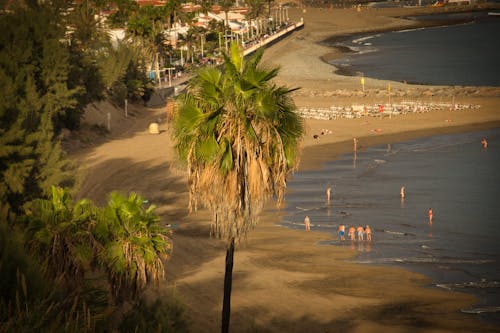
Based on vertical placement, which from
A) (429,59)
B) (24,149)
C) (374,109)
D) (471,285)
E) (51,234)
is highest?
(24,149)

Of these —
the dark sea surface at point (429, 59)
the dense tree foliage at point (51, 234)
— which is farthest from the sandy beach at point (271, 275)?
the dark sea surface at point (429, 59)

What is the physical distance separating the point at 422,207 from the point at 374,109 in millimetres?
39347

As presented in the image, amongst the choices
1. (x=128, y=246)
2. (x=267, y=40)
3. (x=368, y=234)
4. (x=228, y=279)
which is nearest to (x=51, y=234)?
(x=128, y=246)

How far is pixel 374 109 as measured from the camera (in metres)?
85.3

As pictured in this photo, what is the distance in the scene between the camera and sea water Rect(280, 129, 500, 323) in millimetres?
35812

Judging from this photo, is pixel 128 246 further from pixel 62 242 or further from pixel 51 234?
pixel 51 234

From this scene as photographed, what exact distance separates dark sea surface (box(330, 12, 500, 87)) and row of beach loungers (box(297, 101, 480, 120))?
2053cm

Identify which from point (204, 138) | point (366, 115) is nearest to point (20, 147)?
point (204, 138)

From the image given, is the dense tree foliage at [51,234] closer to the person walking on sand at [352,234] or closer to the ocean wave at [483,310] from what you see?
the person walking on sand at [352,234]

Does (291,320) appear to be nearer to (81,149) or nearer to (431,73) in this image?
(81,149)

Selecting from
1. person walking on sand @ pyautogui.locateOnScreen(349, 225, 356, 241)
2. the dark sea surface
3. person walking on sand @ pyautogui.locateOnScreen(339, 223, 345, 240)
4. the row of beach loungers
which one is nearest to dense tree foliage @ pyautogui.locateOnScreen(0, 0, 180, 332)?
person walking on sand @ pyautogui.locateOnScreen(339, 223, 345, 240)

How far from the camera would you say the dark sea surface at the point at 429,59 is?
384ft

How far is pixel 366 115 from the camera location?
83.1 meters

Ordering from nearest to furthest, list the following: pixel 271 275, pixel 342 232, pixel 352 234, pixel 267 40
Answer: pixel 271 275 < pixel 352 234 < pixel 342 232 < pixel 267 40
